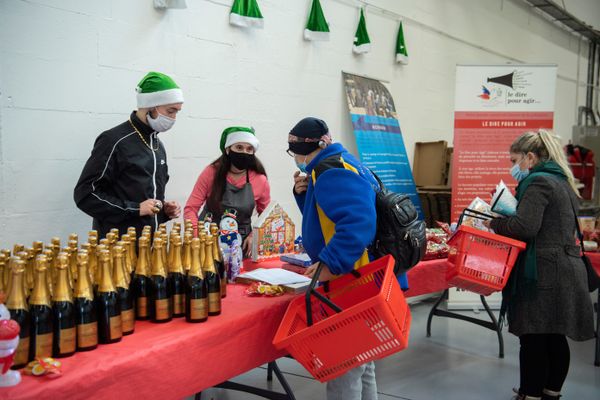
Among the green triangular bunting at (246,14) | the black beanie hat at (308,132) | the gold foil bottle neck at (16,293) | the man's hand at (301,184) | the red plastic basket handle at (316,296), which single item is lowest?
the red plastic basket handle at (316,296)

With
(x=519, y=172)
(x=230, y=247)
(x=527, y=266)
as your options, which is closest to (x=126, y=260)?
(x=230, y=247)

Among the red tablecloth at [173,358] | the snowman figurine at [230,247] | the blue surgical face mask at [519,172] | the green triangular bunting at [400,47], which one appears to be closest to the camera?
the red tablecloth at [173,358]

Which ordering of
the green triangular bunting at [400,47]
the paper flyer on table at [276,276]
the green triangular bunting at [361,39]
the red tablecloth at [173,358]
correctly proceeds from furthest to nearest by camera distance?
the green triangular bunting at [400,47] → the green triangular bunting at [361,39] → the paper flyer on table at [276,276] → the red tablecloth at [173,358]

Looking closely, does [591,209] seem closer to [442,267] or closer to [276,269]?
[442,267]

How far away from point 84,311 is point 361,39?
436 centimetres

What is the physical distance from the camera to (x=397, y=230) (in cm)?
210

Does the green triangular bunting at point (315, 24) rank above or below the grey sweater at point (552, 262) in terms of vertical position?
above

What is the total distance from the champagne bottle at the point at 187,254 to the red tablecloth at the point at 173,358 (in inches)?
7.3

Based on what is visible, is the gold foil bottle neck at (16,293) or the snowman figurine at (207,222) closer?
the gold foil bottle neck at (16,293)

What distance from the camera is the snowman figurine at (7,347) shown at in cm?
127

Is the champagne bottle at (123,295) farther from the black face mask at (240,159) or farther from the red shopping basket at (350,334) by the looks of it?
the black face mask at (240,159)

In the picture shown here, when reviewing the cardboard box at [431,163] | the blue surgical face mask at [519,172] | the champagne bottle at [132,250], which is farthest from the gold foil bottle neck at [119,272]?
the cardboard box at [431,163]

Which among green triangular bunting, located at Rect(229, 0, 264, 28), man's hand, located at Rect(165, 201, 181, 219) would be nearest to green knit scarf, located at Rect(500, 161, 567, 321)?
man's hand, located at Rect(165, 201, 181, 219)

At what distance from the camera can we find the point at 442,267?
3.60 m
